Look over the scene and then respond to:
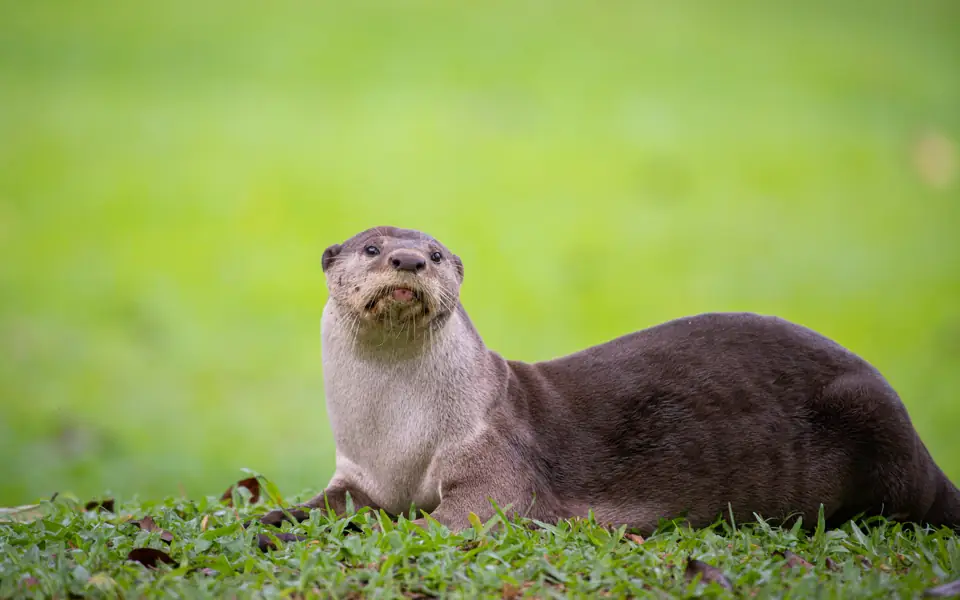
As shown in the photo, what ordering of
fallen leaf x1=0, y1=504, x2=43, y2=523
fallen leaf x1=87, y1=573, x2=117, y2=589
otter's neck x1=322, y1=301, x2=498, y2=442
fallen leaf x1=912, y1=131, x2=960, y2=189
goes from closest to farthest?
fallen leaf x1=87, y1=573, x2=117, y2=589 < otter's neck x1=322, y1=301, x2=498, y2=442 < fallen leaf x1=0, y1=504, x2=43, y2=523 < fallen leaf x1=912, y1=131, x2=960, y2=189

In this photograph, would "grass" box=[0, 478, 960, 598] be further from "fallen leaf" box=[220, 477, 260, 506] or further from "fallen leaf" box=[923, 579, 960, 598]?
"fallen leaf" box=[220, 477, 260, 506]

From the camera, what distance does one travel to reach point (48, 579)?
4.18 m

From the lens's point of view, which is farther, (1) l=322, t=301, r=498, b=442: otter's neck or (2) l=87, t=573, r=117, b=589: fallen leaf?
(1) l=322, t=301, r=498, b=442: otter's neck

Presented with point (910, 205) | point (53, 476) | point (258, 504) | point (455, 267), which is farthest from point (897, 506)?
point (910, 205)

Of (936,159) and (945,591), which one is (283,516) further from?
(936,159)

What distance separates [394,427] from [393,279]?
806 millimetres

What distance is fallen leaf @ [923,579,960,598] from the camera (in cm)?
400

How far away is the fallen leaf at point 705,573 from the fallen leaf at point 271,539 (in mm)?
1737

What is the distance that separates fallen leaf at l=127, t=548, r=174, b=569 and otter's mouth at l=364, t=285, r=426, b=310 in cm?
145

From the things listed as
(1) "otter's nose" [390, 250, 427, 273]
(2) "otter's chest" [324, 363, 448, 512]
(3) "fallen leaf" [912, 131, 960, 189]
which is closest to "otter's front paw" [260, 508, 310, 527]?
(2) "otter's chest" [324, 363, 448, 512]

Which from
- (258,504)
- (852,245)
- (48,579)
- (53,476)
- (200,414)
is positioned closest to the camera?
(48,579)

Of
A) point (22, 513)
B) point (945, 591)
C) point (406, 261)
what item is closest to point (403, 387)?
point (406, 261)

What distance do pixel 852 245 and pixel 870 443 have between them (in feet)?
34.9

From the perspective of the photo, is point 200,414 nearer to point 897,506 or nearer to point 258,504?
point 258,504
